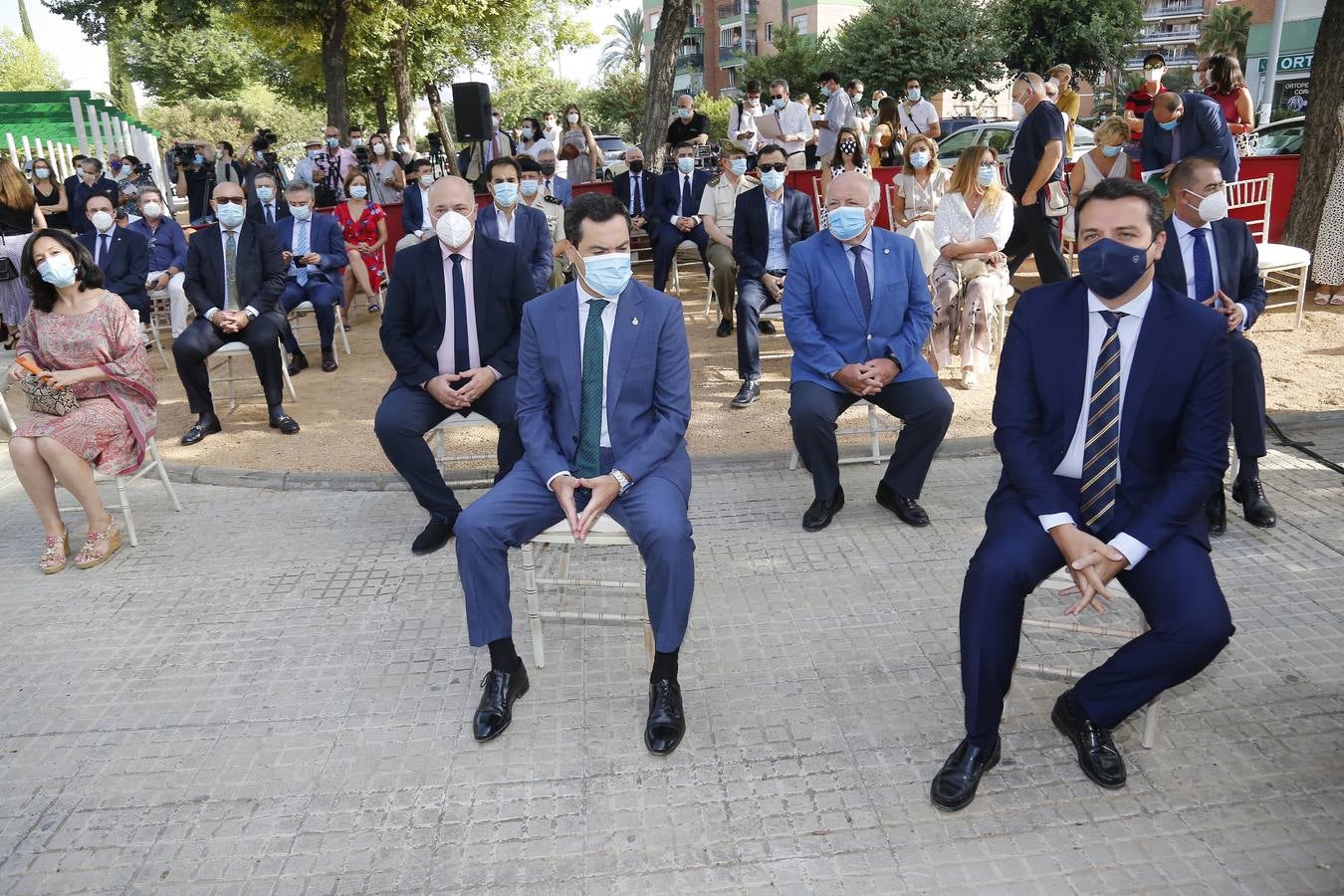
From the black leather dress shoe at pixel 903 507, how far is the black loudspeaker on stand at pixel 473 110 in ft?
28.4

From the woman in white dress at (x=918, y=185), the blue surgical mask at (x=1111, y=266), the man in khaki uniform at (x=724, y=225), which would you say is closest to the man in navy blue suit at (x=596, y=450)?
the blue surgical mask at (x=1111, y=266)

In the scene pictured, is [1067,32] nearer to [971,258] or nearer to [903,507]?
[971,258]

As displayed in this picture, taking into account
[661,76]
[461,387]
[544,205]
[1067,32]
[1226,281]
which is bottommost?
[461,387]

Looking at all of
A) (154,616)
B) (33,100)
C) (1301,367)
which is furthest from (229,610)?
(33,100)

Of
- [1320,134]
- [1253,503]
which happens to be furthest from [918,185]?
[1253,503]

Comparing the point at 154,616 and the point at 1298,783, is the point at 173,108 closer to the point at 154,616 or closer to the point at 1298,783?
the point at 154,616

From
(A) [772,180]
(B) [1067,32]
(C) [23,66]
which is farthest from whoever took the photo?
(C) [23,66]

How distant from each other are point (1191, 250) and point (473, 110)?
9.27 meters

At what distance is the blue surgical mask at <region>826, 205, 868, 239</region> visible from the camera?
509cm

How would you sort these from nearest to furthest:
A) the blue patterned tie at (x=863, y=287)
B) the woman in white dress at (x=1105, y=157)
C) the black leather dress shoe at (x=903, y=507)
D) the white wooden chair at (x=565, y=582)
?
1. the white wooden chair at (x=565, y=582)
2. the black leather dress shoe at (x=903, y=507)
3. the blue patterned tie at (x=863, y=287)
4. the woman in white dress at (x=1105, y=157)

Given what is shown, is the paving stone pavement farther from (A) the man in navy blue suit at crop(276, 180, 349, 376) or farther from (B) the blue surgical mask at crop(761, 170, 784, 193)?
(A) the man in navy blue suit at crop(276, 180, 349, 376)

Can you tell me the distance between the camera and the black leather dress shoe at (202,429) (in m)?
6.69

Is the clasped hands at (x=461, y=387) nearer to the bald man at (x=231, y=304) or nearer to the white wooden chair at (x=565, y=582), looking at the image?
the white wooden chair at (x=565, y=582)

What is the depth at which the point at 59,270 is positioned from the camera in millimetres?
4871
